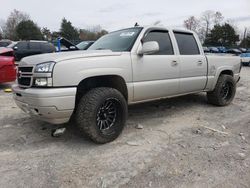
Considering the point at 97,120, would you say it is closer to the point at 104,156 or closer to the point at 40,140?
the point at 104,156

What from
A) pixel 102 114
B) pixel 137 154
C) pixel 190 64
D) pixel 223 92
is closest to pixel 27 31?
pixel 223 92

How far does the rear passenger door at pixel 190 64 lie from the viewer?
4734 millimetres

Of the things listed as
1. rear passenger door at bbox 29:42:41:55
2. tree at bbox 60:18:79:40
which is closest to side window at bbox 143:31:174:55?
rear passenger door at bbox 29:42:41:55

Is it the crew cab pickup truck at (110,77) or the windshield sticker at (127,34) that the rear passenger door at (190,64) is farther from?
the windshield sticker at (127,34)

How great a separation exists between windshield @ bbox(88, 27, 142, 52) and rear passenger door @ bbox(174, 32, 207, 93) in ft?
3.45

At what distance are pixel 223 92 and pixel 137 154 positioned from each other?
3548mm

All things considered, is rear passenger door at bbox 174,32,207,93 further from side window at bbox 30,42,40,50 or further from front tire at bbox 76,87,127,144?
side window at bbox 30,42,40,50

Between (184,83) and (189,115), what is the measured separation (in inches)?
31.2

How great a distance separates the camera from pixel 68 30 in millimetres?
56969

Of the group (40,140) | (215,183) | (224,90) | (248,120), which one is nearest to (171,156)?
(215,183)

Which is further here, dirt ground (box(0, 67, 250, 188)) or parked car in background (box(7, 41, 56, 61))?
parked car in background (box(7, 41, 56, 61))

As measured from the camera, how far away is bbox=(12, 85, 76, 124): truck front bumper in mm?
3066

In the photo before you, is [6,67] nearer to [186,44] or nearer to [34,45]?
[186,44]

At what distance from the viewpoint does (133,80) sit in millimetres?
3861
